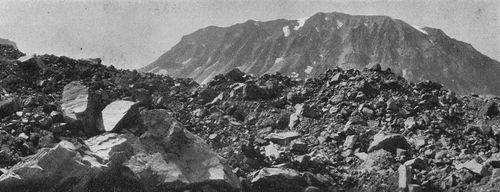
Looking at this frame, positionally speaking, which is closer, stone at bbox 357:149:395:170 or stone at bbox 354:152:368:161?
stone at bbox 357:149:395:170

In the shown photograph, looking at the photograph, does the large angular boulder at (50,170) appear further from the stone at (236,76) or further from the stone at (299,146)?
the stone at (236,76)

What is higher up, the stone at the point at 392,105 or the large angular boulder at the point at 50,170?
the stone at the point at 392,105

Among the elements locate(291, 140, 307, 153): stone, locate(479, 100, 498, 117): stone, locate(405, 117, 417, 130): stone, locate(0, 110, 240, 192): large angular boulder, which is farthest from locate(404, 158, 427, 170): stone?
locate(0, 110, 240, 192): large angular boulder

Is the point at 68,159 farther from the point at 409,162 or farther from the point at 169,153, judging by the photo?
the point at 409,162

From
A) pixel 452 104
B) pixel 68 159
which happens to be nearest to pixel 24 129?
pixel 68 159

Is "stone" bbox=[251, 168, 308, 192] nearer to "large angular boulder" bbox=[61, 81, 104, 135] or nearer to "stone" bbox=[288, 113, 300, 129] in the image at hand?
"stone" bbox=[288, 113, 300, 129]

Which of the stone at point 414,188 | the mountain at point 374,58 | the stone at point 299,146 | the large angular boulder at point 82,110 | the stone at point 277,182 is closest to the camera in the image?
the stone at point 414,188

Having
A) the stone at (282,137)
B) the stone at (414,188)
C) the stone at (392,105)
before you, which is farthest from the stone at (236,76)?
the stone at (414,188)
